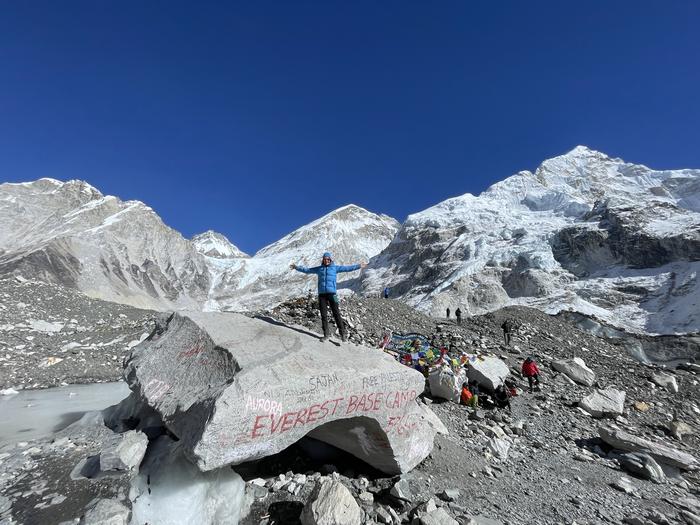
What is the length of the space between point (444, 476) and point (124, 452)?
5462mm

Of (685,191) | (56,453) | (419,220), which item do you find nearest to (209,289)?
(419,220)

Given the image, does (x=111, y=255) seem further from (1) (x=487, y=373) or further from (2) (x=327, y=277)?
(1) (x=487, y=373)

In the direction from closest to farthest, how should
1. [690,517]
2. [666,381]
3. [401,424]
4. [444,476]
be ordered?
[690,517] < [401,424] < [444,476] < [666,381]

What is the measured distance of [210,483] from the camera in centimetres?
515

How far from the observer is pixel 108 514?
444cm

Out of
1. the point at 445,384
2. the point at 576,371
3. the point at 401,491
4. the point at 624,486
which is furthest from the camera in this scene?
the point at 576,371

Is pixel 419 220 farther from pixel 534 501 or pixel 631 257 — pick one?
pixel 534 501

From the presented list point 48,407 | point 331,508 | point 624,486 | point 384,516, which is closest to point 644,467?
point 624,486

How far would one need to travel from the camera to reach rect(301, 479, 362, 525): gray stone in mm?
4742

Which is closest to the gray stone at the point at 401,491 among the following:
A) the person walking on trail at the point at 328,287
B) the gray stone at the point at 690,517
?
the person walking on trail at the point at 328,287

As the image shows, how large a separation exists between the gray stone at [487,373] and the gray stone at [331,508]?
6.97m

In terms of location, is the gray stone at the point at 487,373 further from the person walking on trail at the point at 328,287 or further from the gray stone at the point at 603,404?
the person walking on trail at the point at 328,287

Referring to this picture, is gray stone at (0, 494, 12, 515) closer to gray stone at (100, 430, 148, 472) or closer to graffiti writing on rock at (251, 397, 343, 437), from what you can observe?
gray stone at (100, 430, 148, 472)

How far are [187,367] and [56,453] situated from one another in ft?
10.9
